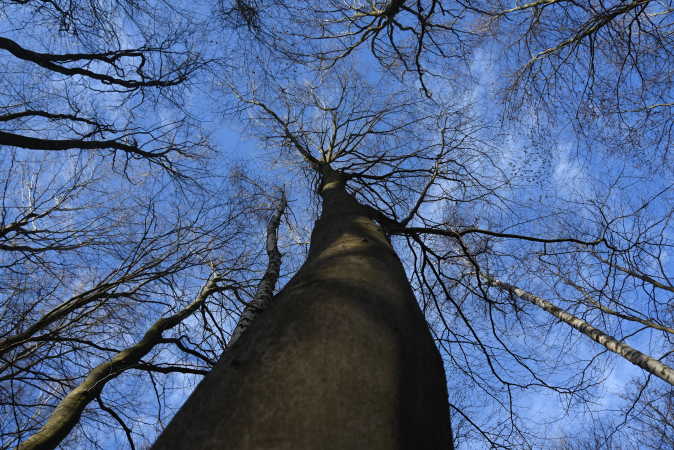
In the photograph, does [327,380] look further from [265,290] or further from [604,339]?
[604,339]

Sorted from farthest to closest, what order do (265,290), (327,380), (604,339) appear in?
(604,339) → (265,290) → (327,380)

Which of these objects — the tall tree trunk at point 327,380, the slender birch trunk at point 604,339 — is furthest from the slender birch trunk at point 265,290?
the slender birch trunk at point 604,339

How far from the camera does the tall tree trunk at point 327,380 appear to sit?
2.14ft

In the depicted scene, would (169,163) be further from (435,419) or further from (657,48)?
(657,48)

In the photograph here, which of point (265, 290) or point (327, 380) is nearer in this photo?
point (327, 380)

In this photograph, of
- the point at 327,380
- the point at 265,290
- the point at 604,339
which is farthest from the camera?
the point at 604,339

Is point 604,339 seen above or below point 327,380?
above

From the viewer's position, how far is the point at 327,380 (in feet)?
2.46

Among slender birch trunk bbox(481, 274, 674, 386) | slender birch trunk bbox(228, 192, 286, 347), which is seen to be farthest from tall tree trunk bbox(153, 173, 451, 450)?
slender birch trunk bbox(481, 274, 674, 386)

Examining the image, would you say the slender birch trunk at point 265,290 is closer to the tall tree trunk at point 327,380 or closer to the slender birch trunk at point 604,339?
the tall tree trunk at point 327,380

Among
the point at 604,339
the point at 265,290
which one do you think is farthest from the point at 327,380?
the point at 604,339

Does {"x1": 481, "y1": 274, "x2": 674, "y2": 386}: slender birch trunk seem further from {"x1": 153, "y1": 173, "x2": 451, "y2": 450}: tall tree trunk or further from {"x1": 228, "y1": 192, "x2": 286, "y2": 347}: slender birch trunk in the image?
{"x1": 153, "y1": 173, "x2": 451, "y2": 450}: tall tree trunk

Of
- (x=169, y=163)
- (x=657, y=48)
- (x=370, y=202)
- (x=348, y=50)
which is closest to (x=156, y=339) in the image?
(x=169, y=163)

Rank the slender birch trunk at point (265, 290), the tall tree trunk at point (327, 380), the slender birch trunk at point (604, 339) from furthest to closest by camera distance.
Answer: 1. the slender birch trunk at point (604, 339)
2. the slender birch trunk at point (265, 290)
3. the tall tree trunk at point (327, 380)
